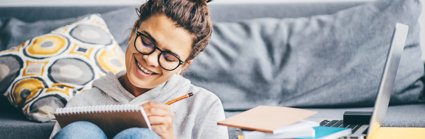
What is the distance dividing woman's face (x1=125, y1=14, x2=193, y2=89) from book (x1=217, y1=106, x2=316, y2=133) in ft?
0.97

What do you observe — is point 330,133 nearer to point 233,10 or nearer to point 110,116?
point 110,116

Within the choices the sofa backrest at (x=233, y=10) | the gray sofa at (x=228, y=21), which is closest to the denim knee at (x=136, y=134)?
the gray sofa at (x=228, y=21)

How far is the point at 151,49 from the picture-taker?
1338 millimetres

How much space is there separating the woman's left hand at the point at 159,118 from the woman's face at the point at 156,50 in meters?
0.14

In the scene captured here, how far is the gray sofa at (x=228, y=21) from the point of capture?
5.68 ft

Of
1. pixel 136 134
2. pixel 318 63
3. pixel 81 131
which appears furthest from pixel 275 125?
pixel 318 63

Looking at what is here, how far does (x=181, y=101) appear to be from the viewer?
4.75 ft

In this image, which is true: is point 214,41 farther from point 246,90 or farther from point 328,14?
point 328,14

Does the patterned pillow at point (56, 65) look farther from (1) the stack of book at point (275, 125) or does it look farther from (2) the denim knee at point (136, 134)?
(1) the stack of book at point (275, 125)

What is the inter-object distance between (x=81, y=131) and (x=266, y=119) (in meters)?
0.36

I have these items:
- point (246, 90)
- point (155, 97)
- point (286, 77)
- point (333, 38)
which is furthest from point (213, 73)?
point (155, 97)

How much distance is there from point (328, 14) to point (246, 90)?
48 cm

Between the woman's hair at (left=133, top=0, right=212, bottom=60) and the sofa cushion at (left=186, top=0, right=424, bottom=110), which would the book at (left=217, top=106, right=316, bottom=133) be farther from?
the sofa cushion at (left=186, top=0, right=424, bottom=110)

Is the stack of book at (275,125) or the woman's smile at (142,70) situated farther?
the woman's smile at (142,70)
